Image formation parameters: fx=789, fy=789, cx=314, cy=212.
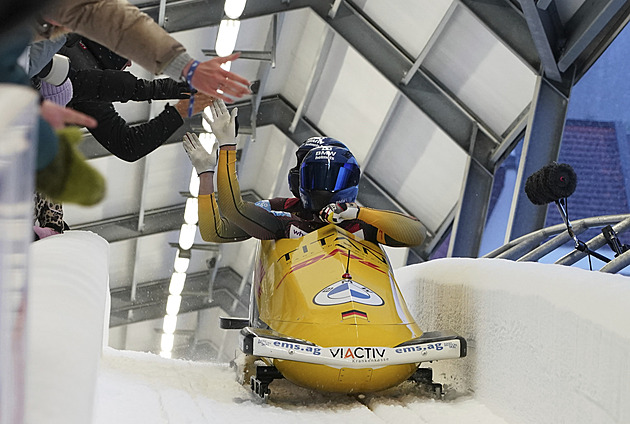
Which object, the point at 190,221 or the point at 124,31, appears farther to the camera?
the point at 190,221

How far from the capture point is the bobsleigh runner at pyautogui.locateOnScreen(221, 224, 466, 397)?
2.29 meters

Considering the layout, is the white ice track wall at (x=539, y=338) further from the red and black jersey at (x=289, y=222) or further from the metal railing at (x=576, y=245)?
the metal railing at (x=576, y=245)

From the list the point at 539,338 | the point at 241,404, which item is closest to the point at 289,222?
the point at 241,404

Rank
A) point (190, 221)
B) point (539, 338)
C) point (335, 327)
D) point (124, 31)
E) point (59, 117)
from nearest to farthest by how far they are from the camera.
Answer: point (59, 117)
point (124, 31)
point (539, 338)
point (335, 327)
point (190, 221)

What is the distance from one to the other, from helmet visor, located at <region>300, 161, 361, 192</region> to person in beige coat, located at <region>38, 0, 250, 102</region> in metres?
1.60

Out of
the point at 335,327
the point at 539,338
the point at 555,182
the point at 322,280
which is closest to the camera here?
the point at 539,338

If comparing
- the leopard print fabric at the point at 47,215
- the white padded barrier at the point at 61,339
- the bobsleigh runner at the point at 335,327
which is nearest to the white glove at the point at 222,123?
the bobsleigh runner at the point at 335,327

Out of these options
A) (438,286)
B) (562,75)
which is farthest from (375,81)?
(438,286)

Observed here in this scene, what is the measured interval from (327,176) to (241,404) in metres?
1.02

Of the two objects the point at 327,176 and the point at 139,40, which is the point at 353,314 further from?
the point at 139,40

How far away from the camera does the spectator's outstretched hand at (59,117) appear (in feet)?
2.26

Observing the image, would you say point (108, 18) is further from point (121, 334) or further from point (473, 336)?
point (121, 334)

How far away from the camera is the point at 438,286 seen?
3088mm

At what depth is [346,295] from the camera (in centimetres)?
254
